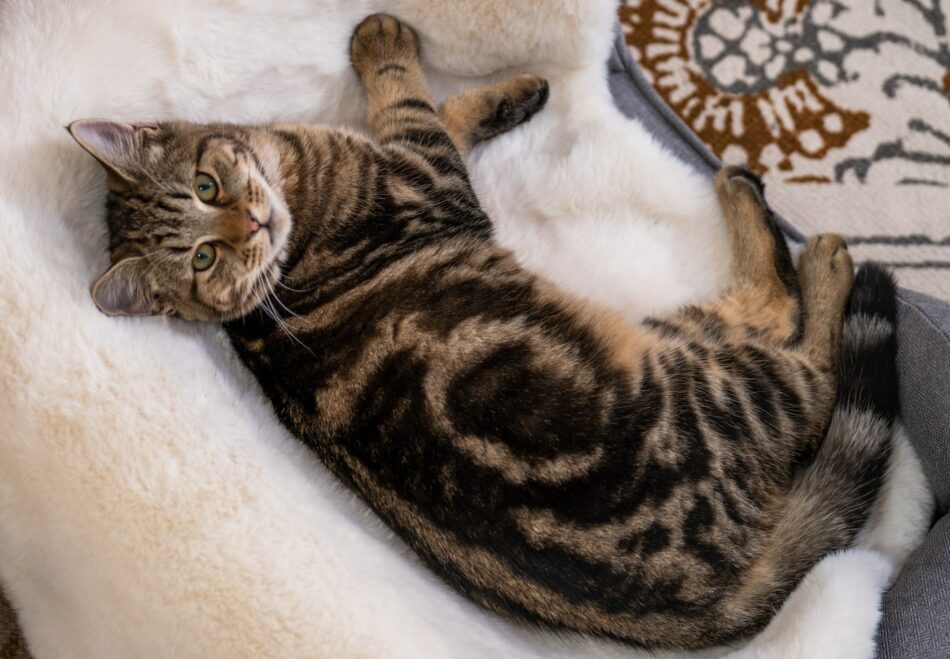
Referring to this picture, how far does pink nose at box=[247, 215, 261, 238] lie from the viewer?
51.3 inches

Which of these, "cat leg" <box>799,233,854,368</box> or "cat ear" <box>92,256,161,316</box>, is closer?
"cat ear" <box>92,256,161,316</box>

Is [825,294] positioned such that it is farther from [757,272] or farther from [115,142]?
[115,142]

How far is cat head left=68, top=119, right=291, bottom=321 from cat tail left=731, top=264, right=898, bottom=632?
98 cm

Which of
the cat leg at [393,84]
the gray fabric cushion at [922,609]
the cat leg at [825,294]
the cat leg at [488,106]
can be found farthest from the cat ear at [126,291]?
the gray fabric cushion at [922,609]

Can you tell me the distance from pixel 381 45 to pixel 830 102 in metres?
A: 1.16

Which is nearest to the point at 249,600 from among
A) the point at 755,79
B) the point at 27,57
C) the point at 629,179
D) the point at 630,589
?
the point at 630,589

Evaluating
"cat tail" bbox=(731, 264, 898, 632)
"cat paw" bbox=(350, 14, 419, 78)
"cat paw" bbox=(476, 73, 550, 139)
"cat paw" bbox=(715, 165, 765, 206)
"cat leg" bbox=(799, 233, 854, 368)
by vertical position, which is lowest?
"cat tail" bbox=(731, 264, 898, 632)

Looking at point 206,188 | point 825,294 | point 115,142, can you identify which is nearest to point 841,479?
point 825,294

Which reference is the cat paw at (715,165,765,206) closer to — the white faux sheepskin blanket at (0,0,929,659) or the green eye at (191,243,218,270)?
the white faux sheepskin blanket at (0,0,929,659)

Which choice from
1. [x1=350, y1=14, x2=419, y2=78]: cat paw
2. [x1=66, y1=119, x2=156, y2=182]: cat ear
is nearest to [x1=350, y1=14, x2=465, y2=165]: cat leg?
[x1=350, y1=14, x2=419, y2=78]: cat paw

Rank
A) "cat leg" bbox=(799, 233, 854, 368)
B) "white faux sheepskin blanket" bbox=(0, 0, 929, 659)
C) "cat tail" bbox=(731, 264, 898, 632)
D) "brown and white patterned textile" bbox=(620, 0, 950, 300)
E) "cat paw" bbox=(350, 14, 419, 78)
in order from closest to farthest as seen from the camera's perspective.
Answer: "white faux sheepskin blanket" bbox=(0, 0, 929, 659) < "cat tail" bbox=(731, 264, 898, 632) < "cat leg" bbox=(799, 233, 854, 368) < "cat paw" bbox=(350, 14, 419, 78) < "brown and white patterned textile" bbox=(620, 0, 950, 300)

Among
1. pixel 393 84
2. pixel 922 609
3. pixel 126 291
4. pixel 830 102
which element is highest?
pixel 393 84

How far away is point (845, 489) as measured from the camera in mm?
1303

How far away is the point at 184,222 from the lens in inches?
51.1
